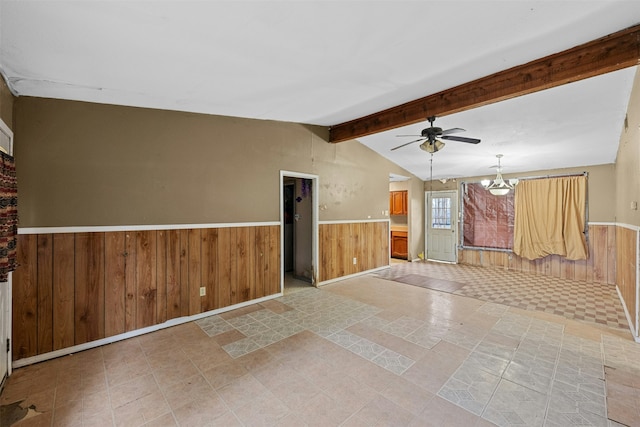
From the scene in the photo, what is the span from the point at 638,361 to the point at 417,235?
16.5 feet

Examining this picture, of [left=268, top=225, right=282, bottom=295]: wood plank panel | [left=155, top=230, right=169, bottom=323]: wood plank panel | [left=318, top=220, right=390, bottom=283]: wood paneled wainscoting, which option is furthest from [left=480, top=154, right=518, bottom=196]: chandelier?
[left=155, top=230, right=169, bottom=323]: wood plank panel

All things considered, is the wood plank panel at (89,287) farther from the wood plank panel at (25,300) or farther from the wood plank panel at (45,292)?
the wood plank panel at (25,300)

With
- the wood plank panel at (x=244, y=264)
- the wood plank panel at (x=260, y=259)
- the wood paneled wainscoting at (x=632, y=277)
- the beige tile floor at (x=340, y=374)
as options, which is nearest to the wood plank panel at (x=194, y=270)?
the beige tile floor at (x=340, y=374)

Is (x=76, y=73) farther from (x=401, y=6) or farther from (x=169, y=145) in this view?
(x=401, y=6)

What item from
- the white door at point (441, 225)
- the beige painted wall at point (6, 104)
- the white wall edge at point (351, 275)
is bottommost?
the white wall edge at point (351, 275)

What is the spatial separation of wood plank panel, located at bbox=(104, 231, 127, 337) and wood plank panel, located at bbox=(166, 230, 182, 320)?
17.1 inches

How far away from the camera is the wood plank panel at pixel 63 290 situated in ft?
8.43

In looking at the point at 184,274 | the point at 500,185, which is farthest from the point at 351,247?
the point at 500,185

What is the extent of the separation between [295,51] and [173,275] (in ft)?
9.16

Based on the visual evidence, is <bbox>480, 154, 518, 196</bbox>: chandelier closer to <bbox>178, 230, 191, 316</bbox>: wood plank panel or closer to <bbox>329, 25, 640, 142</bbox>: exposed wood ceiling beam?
<bbox>329, 25, 640, 142</bbox>: exposed wood ceiling beam

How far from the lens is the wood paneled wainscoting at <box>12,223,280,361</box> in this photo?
2.47 m

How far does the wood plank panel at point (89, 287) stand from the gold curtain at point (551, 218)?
748 centimetres

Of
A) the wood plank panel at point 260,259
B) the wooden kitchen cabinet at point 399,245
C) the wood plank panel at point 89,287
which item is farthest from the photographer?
the wooden kitchen cabinet at point 399,245

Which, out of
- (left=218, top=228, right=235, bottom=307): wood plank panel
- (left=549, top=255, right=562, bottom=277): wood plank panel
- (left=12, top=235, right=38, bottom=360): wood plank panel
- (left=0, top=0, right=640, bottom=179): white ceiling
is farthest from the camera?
(left=549, top=255, right=562, bottom=277): wood plank panel
